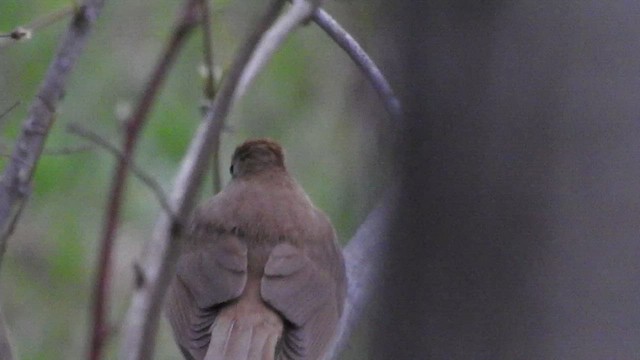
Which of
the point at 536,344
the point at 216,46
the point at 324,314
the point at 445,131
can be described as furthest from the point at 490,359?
the point at 216,46

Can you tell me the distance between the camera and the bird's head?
17.5ft

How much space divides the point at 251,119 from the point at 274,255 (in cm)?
301

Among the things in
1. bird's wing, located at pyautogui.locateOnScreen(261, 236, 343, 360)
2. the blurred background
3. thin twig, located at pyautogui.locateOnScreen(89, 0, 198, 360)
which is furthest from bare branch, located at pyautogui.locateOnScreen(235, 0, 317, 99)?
the blurred background

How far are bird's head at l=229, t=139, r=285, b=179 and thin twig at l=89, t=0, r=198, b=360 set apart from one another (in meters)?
1.94

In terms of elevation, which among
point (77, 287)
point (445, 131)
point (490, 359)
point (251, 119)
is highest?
point (251, 119)

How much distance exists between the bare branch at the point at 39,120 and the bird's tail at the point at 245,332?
110 centimetres

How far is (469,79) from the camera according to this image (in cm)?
220

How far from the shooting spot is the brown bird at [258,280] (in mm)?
4691

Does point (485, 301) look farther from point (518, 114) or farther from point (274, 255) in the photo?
point (274, 255)

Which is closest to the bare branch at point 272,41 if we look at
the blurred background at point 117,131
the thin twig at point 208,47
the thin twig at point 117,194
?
the thin twig at point 208,47

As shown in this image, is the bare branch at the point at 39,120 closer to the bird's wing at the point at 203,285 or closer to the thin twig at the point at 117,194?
the thin twig at the point at 117,194

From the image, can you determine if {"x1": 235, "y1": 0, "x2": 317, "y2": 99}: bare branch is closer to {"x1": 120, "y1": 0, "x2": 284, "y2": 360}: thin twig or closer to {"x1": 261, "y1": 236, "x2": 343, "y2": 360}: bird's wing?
{"x1": 120, "y1": 0, "x2": 284, "y2": 360}: thin twig

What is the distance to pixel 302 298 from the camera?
4895 millimetres

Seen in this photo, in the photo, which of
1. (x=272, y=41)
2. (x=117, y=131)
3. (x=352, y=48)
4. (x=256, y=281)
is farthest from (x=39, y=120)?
(x=117, y=131)
